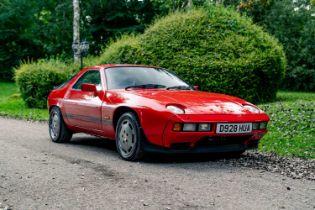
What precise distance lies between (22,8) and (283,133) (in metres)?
34.9

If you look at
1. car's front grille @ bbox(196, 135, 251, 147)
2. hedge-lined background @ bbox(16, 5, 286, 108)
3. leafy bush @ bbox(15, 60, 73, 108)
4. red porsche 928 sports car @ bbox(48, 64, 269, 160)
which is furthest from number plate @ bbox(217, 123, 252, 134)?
leafy bush @ bbox(15, 60, 73, 108)

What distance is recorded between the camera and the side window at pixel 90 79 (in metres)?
8.06

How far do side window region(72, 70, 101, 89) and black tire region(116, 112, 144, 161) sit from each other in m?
1.09

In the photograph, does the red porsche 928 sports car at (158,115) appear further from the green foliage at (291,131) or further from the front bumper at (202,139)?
the green foliage at (291,131)

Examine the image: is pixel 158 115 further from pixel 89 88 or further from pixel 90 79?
pixel 90 79

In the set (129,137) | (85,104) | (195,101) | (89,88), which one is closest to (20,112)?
(85,104)

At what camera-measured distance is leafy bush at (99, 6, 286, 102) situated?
14719 mm

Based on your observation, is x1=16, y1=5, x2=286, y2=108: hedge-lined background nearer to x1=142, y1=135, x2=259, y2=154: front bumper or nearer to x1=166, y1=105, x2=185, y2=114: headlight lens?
x1=142, y1=135, x2=259, y2=154: front bumper

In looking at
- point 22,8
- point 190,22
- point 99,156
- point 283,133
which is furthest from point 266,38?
point 22,8

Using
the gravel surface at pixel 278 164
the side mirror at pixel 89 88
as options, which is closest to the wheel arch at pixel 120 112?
the side mirror at pixel 89 88

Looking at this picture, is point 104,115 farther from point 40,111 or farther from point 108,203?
point 40,111

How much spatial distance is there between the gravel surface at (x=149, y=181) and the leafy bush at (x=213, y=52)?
7047mm

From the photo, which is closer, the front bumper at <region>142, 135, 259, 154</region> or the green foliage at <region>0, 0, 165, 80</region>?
the front bumper at <region>142, 135, 259, 154</region>

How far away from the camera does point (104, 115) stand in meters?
7.43
